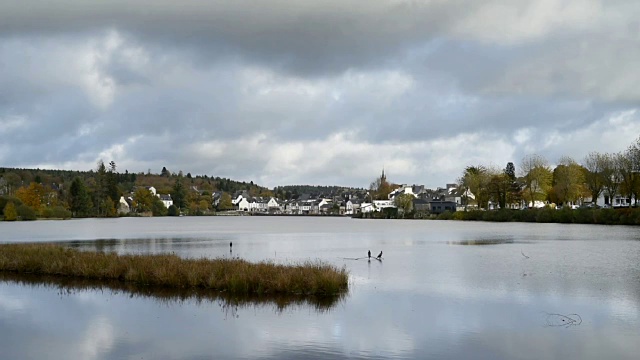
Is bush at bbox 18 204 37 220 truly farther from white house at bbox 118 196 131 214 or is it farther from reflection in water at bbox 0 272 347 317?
reflection in water at bbox 0 272 347 317

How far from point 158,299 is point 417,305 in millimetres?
10571

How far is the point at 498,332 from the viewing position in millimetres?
19609

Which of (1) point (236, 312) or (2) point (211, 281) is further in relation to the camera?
(2) point (211, 281)

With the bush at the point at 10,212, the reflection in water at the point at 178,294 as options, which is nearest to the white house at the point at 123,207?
the bush at the point at 10,212

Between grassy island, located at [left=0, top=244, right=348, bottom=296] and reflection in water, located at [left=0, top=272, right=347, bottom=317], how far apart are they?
43cm

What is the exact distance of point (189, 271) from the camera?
93.7 feet

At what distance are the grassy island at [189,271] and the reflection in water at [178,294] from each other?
17.0 inches

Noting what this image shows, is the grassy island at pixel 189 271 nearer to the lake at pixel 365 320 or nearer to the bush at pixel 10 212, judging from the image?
the lake at pixel 365 320

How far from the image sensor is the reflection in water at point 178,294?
24312 millimetres

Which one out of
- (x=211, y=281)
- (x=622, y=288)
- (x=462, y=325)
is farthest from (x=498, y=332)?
(x=211, y=281)

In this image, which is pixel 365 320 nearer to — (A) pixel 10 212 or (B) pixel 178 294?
(B) pixel 178 294

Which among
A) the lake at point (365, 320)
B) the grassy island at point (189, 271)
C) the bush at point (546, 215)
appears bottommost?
the lake at point (365, 320)

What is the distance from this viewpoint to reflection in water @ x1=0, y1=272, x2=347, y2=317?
2431 cm

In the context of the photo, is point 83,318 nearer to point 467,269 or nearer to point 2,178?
point 467,269
